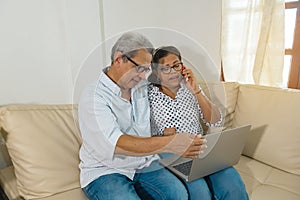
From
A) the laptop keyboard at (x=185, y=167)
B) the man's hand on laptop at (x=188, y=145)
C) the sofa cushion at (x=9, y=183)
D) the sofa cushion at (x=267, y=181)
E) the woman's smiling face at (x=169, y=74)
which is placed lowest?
the sofa cushion at (x=267, y=181)

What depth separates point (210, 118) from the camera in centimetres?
122

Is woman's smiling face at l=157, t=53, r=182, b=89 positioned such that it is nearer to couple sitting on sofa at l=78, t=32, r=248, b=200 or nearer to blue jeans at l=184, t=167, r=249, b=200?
couple sitting on sofa at l=78, t=32, r=248, b=200

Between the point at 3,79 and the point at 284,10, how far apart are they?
1560mm

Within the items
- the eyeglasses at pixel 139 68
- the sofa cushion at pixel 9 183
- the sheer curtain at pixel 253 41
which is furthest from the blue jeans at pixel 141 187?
the sheer curtain at pixel 253 41

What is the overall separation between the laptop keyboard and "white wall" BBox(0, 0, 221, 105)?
52 cm

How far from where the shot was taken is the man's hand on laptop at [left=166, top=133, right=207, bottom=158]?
0.90 metres

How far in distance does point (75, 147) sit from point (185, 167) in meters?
0.51

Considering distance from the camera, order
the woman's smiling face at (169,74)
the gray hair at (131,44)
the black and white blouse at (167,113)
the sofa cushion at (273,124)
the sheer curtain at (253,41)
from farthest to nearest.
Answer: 1. the sheer curtain at (253,41)
2. the sofa cushion at (273,124)
3. the black and white blouse at (167,113)
4. the woman's smiling face at (169,74)
5. the gray hair at (131,44)

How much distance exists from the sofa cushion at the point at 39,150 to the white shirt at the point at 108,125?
0.10m

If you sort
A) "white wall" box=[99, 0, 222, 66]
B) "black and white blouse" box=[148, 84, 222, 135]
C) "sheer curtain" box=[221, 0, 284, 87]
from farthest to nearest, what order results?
"white wall" box=[99, 0, 222, 66] < "sheer curtain" box=[221, 0, 284, 87] < "black and white blouse" box=[148, 84, 222, 135]

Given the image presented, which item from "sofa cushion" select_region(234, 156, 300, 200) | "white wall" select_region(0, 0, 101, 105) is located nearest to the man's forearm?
"sofa cushion" select_region(234, 156, 300, 200)

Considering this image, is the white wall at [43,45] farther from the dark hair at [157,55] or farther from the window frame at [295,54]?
the window frame at [295,54]

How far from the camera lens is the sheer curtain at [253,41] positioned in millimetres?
1464

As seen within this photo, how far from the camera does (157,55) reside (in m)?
0.96
